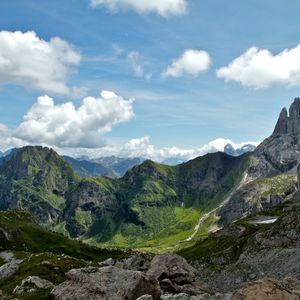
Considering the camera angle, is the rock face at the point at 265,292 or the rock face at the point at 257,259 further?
the rock face at the point at 257,259

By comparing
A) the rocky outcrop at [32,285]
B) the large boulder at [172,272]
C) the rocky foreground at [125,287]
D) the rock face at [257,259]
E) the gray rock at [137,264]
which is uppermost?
the rocky foreground at [125,287]

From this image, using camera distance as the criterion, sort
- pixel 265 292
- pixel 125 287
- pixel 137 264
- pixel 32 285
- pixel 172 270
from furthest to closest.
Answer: pixel 137 264
pixel 172 270
pixel 32 285
pixel 125 287
pixel 265 292

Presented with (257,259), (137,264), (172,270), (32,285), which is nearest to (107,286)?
(32,285)

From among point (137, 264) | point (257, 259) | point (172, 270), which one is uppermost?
point (172, 270)

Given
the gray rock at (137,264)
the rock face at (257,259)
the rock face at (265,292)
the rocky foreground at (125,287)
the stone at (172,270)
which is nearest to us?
the rock face at (265,292)

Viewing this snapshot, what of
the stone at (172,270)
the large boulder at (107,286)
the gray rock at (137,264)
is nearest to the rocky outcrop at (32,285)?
the large boulder at (107,286)

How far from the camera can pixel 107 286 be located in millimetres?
42062

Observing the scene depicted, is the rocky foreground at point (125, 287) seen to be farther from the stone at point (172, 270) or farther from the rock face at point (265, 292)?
the stone at point (172, 270)

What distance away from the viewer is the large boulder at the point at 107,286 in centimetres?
4094

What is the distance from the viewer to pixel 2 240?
189 meters

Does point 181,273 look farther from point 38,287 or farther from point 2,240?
point 2,240

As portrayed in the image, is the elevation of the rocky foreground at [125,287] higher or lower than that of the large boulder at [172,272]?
higher

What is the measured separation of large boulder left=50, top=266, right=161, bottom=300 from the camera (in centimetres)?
4094

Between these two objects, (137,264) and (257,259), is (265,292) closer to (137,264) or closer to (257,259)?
(137,264)
